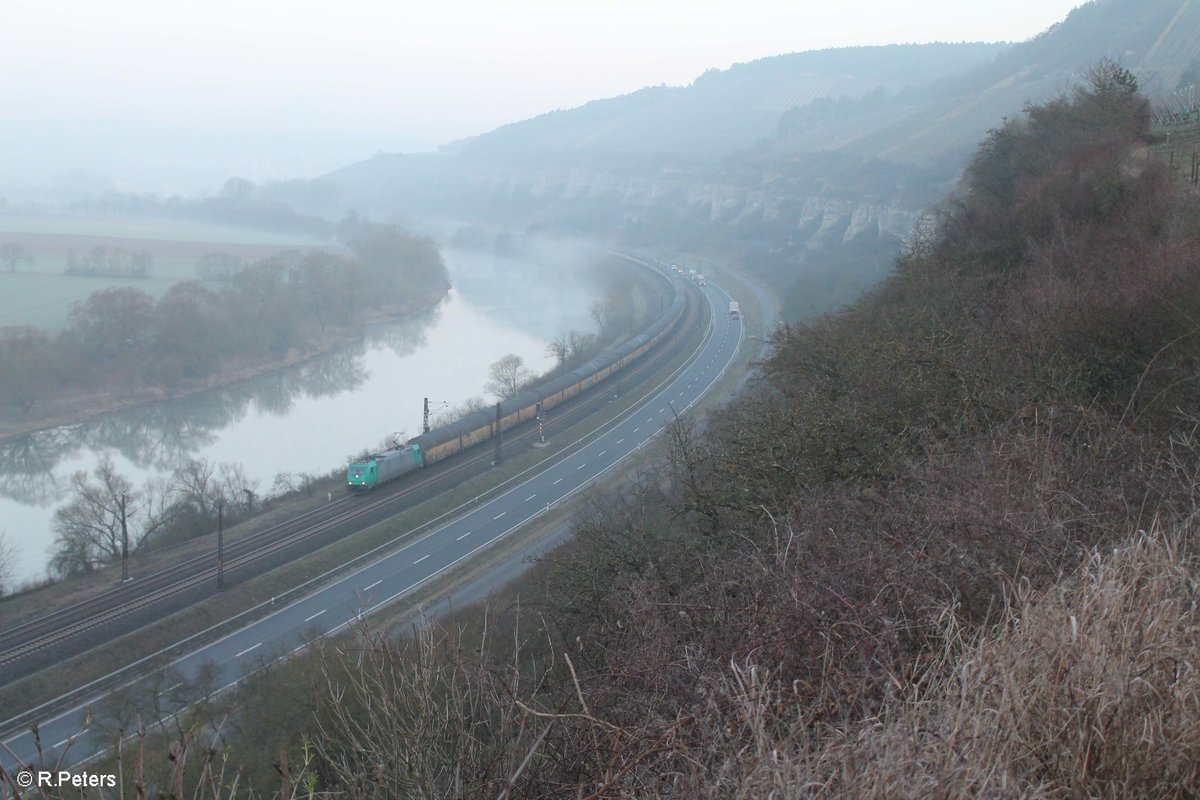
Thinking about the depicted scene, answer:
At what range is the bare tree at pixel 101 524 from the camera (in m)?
12.9

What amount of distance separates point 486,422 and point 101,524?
24.5 feet

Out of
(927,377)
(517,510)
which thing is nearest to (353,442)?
(517,510)

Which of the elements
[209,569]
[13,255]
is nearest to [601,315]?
[209,569]

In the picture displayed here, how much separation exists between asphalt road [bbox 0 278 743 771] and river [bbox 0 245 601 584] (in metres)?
4.80

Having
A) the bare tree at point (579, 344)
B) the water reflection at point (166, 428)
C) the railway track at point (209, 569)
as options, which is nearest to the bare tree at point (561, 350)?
the bare tree at point (579, 344)

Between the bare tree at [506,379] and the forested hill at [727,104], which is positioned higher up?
the forested hill at [727,104]

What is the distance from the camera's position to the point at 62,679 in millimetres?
9180

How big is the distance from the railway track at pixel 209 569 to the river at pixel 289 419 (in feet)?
8.60

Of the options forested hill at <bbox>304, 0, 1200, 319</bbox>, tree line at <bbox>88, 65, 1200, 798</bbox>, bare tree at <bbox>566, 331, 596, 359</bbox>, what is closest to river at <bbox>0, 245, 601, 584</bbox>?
bare tree at <bbox>566, 331, 596, 359</bbox>

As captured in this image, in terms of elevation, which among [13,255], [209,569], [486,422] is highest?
[13,255]

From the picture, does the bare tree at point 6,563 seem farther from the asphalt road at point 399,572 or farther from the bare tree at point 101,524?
the asphalt road at point 399,572

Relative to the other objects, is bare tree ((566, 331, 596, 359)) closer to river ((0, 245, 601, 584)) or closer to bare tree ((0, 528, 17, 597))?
river ((0, 245, 601, 584))

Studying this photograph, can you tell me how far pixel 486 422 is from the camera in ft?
60.2

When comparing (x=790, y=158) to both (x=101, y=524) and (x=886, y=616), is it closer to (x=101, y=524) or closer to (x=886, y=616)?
(x=101, y=524)
